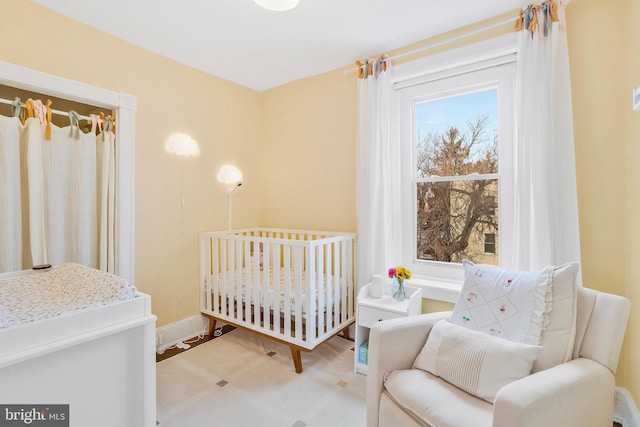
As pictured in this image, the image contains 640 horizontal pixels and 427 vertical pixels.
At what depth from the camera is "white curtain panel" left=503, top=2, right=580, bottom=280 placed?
1645 millimetres

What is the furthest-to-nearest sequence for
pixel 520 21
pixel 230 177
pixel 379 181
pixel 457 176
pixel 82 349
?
pixel 230 177
pixel 379 181
pixel 457 176
pixel 520 21
pixel 82 349

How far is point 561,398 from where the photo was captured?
3.22 feet

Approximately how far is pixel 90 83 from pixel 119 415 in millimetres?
2074

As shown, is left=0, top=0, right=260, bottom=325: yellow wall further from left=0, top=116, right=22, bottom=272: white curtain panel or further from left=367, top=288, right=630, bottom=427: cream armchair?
left=367, top=288, right=630, bottom=427: cream armchair

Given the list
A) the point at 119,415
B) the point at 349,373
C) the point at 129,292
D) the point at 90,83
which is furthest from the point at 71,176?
the point at 349,373

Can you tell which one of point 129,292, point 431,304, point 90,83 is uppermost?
point 90,83

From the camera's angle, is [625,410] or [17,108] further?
[17,108]

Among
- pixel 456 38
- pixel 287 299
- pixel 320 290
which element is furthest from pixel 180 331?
pixel 456 38

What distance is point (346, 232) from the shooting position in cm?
267

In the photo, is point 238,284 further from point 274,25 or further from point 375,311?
point 274,25

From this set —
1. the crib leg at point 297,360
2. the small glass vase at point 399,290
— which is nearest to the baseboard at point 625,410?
the small glass vase at point 399,290

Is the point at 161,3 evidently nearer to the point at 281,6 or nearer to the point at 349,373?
the point at 281,6

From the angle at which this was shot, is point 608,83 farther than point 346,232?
No

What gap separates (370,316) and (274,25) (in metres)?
2.12
